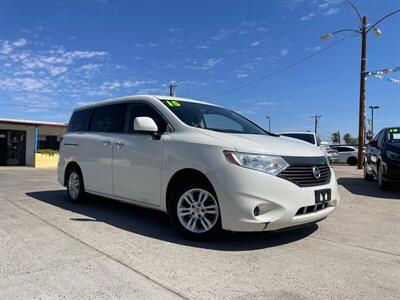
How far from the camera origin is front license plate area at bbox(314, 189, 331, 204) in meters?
4.55

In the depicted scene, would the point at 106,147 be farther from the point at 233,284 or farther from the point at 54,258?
the point at 233,284

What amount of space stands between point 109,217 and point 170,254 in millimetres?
2068

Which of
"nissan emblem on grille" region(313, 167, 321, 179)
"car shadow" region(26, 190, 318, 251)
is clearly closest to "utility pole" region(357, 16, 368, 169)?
"car shadow" region(26, 190, 318, 251)

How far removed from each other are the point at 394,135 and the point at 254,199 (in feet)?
21.3

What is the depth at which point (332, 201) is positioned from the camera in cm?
491

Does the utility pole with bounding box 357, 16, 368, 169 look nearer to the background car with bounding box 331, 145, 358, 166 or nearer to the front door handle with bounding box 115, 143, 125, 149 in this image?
the background car with bounding box 331, 145, 358, 166

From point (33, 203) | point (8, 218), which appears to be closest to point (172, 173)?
point (8, 218)

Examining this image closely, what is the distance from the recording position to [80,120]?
23.9 feet

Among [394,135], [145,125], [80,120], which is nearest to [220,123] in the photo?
[145,125]

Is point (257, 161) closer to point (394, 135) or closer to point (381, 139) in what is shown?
point (394, 135)

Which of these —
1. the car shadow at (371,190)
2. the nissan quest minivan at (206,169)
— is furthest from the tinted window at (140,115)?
A: the car shadow at (371,190)

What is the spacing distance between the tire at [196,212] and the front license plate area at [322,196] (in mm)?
1160

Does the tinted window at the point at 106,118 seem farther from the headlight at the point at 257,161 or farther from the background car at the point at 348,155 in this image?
the background car at the point at 348,155

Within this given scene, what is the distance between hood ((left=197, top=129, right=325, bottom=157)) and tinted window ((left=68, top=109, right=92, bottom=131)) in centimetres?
300
